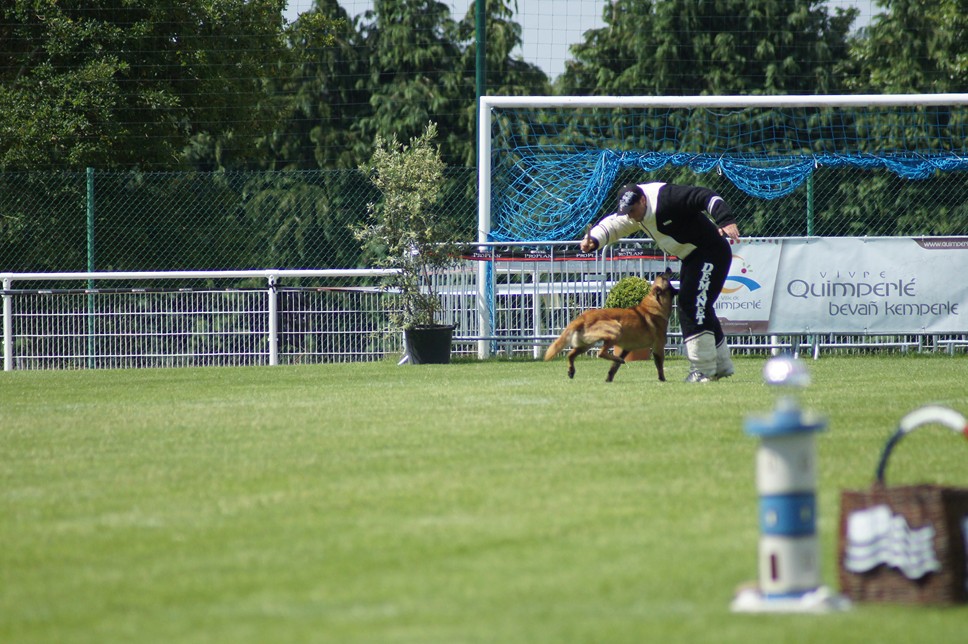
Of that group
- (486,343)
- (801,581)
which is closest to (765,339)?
(486,343)

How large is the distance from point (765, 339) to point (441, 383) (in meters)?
5.44

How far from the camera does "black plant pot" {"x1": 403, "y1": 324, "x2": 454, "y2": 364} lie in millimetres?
15438

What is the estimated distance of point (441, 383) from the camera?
12102mm

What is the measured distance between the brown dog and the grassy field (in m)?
1.57

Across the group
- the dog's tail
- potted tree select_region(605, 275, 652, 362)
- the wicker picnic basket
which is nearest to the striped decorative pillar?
the wicker picnic basket

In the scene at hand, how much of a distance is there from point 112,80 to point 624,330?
14.4m

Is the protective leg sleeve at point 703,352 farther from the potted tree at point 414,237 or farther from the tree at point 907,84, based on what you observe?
the tree at point 907,84

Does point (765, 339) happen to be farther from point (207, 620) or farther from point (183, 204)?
point (207, 620)

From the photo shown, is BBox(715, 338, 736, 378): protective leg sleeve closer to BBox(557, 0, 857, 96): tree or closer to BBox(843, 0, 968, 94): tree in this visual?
BBox(843, 0, 968, 94): tree

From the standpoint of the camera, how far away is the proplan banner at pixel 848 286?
1502 cm

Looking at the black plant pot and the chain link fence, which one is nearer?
the black plant pot

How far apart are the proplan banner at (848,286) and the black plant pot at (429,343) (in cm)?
320

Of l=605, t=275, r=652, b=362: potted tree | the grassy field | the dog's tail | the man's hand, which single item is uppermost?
the man's hand

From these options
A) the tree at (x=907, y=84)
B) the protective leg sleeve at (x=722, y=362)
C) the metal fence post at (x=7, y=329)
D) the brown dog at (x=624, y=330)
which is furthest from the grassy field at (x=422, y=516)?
the tree at (x=907, y=84)
